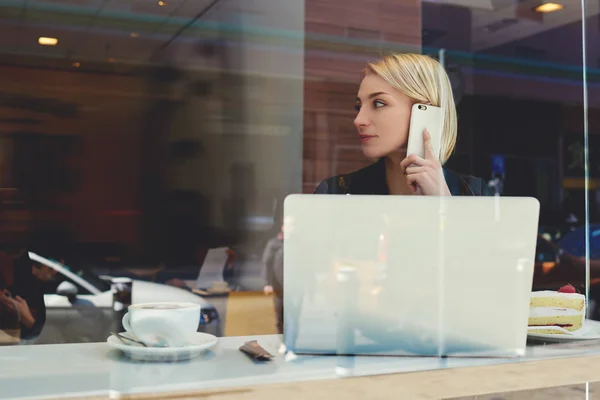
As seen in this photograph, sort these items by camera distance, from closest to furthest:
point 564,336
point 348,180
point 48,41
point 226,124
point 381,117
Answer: point 564,336
point 381,117
point 348,180
point 226,124
point 48,41

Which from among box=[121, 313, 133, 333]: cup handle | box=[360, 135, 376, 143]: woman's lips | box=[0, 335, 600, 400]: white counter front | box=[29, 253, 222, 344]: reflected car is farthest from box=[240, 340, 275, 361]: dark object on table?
box=[29, 253, 222, 344]: reflected car

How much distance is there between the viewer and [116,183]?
3.84 meters

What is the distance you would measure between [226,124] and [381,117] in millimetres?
1358

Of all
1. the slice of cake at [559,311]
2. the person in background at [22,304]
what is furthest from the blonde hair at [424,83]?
the person in background at [22,304]

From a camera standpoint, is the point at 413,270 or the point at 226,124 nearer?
the point at 413,270

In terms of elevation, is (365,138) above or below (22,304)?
above

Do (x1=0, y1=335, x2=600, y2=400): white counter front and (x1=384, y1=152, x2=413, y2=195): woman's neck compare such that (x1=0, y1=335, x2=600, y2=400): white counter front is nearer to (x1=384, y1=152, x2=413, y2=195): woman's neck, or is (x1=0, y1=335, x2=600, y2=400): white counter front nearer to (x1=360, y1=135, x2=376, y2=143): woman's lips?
(x1=384, y1=152, x2=413, y2=195): woman's neck

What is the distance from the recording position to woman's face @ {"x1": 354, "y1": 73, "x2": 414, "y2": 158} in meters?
1.73

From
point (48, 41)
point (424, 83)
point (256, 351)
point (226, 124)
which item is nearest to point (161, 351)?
point (256, 351)

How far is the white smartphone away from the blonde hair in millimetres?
17

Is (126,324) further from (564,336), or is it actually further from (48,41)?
(48,41)

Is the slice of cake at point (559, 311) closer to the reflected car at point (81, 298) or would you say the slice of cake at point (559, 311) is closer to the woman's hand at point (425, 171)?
the woman's hand at point (425, 171)

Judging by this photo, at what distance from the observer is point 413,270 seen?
896 millimetres

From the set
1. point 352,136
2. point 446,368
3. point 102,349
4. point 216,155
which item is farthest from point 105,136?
point 446,368
